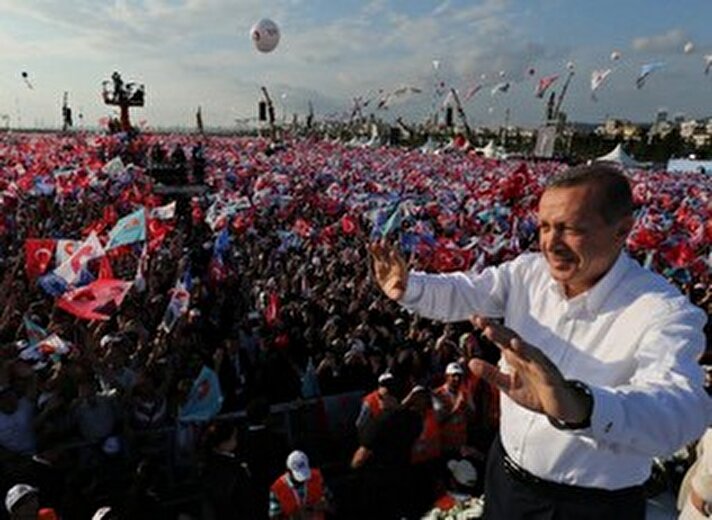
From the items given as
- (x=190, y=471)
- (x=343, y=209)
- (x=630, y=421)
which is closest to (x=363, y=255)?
(x=343, y=209)

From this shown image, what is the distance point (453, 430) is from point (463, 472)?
124 centimetres

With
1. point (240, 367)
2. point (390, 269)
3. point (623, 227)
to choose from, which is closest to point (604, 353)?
point (623, 227)

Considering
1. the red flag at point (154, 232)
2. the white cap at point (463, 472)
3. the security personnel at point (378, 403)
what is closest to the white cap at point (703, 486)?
the white cap at point (463, 472)

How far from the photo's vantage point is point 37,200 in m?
17.7

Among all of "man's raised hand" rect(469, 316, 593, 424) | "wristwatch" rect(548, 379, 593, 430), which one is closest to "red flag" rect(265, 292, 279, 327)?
"man's raised hand" rect(469, 316, 593, 424)

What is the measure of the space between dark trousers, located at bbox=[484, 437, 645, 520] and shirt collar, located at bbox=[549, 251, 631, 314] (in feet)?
1.63

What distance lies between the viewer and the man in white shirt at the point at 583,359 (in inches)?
56.6

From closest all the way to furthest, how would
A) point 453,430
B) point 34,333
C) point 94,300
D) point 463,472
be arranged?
point 463,472 → point 453,430 → point 34,333 → point 94,300

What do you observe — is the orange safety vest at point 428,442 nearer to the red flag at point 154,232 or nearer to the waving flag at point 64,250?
the waving flag at point 64,250

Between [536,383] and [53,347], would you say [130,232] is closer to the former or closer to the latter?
[53,347]

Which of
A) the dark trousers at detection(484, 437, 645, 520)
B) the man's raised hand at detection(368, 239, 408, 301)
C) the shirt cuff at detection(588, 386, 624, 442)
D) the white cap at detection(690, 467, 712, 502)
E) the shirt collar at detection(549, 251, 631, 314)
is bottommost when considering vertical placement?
the white cap at detection(690, 467, 712, 502)

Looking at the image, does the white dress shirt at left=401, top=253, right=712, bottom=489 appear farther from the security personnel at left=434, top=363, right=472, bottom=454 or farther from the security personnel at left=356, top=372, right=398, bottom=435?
the security personnel at left=434, top=363, right=472, bottom=454

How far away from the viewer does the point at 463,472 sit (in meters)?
5.20

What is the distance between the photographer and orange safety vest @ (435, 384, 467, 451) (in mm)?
6371
